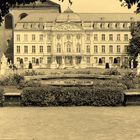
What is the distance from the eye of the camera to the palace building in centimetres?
9150

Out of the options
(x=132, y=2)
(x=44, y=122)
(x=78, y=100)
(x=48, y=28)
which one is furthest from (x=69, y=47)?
(x=132, y=2)

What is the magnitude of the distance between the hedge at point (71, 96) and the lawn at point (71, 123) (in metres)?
0.85

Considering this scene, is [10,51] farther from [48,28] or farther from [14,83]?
[14,83]

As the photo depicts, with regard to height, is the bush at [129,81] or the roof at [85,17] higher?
the roof at [85,17]

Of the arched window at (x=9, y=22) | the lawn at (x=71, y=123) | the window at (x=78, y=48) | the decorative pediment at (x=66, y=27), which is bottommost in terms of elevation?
the lawn at (x=71, y=123)

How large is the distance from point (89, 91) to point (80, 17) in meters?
72.4

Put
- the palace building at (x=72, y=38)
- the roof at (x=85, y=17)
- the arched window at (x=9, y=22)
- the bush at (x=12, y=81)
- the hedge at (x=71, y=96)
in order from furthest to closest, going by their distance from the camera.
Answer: the arched window at (x=9, y=22) → the roof at (x=85, y=17) → the palace building at (x=72, y=38) → the bush at (x=12, y=81) → the hedge at (x=71, y=96)

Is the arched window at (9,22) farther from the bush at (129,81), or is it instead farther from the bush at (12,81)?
A: the bush at (129,81)

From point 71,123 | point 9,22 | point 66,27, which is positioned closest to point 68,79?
point 71,123

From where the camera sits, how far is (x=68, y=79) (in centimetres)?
3512

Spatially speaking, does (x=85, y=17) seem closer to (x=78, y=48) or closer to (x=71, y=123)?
(x=78, y=48)

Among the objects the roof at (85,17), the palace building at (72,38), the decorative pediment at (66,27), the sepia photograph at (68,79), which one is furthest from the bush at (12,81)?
the roof at (85,17)

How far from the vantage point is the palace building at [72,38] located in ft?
300

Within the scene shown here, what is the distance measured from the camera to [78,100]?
2219 centimetres
